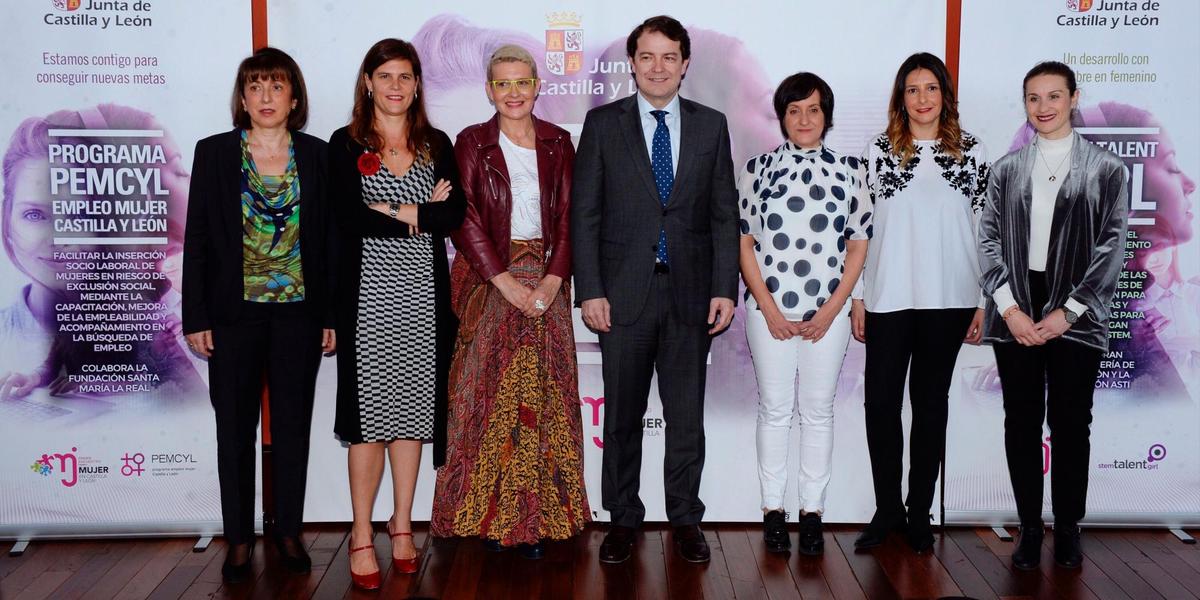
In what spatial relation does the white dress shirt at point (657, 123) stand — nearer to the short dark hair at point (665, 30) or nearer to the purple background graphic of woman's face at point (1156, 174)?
the short dark hair at point (665, 30)

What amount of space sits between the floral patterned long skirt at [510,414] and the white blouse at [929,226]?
3.95ft

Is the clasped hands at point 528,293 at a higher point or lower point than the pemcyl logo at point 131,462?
higher

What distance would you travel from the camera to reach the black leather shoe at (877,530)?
3760 millimetres

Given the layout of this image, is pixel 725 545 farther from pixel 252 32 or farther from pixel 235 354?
pixel 252 32

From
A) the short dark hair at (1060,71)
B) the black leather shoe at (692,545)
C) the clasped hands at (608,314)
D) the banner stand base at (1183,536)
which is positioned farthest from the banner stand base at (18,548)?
the banner stand base at (1183,536)

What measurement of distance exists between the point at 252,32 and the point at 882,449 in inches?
117

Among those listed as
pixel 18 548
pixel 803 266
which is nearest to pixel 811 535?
pixel 803 266

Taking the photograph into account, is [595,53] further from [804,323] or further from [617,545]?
[617,545]

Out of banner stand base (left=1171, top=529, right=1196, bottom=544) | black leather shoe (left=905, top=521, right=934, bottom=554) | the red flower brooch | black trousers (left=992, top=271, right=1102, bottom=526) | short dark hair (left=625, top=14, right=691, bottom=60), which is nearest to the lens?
the red flower brooch

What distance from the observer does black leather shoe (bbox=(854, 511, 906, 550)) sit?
376cm

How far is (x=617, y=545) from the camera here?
3.61 metres

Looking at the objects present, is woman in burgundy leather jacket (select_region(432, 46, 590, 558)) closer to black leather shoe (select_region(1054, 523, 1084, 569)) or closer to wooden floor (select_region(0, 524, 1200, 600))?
wooden floor (select_region(0, 524, 1200, 600))

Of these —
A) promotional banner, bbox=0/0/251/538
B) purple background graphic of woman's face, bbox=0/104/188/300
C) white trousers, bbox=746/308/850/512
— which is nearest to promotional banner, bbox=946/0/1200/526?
white trousers, bbox=746/308/850/512

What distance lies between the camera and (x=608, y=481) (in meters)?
3.61
